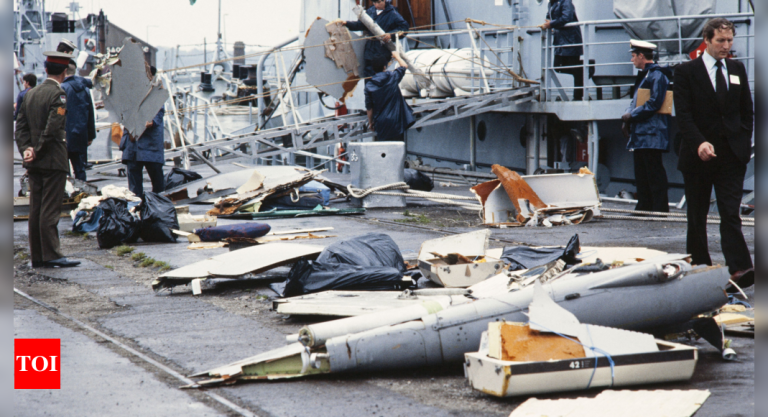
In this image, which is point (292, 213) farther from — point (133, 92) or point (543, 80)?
point (543, 80)

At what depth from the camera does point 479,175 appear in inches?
590

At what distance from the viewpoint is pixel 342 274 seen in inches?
212

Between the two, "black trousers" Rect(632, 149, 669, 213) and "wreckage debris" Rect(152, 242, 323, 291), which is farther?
"black trousers" Rect(632, 149, 669, 213)

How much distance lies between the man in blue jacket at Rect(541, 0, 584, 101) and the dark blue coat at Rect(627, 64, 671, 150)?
284cm

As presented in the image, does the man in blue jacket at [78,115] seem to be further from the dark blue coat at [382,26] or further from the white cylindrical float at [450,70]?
the white cylindrical float at [450,70]

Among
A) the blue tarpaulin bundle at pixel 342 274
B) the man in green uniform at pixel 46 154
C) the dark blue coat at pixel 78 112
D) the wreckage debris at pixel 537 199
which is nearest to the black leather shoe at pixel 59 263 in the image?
the man in green uniform at pixel 46 154

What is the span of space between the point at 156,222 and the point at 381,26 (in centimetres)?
666

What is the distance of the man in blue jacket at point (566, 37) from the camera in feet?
40.4

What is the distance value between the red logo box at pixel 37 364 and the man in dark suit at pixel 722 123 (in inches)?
Result: 169

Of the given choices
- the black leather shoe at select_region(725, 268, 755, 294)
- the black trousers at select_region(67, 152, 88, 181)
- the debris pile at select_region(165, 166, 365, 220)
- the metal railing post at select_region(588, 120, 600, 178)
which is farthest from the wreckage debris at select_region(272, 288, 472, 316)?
the metal railing post at select_region(588, 120, 600, 178)

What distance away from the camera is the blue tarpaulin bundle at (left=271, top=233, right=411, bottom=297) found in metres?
5.34

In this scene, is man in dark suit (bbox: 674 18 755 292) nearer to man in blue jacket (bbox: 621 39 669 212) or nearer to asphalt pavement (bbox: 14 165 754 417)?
asphalt pavement (bbox: 14 165 754 417)

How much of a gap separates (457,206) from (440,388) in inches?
304

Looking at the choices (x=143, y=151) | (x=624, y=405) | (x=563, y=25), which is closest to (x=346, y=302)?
(x=624, y=405)
